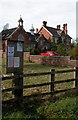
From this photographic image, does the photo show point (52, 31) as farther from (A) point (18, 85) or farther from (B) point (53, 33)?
(A) point (18, 85)

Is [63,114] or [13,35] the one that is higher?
[13,35]

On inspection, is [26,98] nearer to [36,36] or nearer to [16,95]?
[16,95]

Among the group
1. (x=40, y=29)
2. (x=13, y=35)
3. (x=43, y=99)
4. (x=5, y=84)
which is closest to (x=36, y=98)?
(x=43, y=99)

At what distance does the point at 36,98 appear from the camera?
875 cm

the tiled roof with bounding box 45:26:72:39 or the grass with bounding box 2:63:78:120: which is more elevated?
the tiled roof with bounding box 45:26:72:39

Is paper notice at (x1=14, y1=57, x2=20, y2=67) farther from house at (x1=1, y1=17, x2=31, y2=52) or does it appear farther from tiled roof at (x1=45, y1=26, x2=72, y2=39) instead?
tiled roof at (x1=45, y1=26, x2=72, y2=39)

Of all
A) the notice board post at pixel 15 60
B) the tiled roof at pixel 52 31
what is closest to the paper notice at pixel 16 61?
the notice board post at pixel 15 60

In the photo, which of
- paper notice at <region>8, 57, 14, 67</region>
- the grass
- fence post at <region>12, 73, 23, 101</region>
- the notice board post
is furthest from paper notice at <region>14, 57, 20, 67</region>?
the grass

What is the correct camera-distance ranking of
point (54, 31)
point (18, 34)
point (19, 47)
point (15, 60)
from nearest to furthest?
point (15, 60) < point (19, 47) < point (18, 34) < point (54, 31)

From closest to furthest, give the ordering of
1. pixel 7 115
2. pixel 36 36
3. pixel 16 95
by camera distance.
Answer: pixel 7 115 → pixel 16 95 → pixel 36 36

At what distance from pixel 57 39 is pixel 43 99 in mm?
61326

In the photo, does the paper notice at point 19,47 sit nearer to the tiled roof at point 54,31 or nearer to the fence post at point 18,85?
the fence post at point 18,85

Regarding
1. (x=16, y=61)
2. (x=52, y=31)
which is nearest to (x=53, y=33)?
(x=52, y=31)

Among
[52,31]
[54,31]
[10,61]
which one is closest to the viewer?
[10,61]
